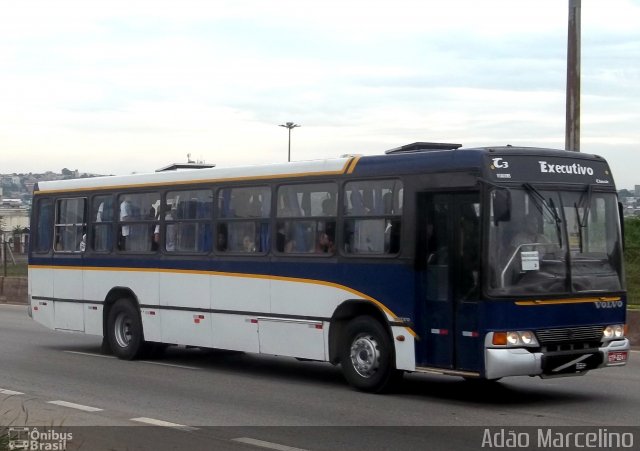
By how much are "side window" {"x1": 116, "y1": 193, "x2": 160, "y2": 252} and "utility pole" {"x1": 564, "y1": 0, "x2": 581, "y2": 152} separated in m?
8.59

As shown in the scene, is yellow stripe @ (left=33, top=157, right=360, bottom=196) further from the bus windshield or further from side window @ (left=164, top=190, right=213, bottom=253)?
the bus windshield

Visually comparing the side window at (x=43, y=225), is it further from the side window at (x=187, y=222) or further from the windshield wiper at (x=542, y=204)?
the windshield wiper at (x=542, y=204)

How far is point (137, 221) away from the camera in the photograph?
17.4 m

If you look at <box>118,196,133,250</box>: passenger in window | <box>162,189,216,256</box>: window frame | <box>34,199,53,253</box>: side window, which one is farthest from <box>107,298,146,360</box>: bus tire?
<box>34,199,53,253</box>: side window

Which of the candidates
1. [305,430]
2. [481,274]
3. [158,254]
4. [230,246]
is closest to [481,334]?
[481,274]

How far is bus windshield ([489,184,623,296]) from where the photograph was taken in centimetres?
1195

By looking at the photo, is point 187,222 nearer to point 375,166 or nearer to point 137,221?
point 137,221

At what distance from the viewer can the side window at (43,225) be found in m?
19.3

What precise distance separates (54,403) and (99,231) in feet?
19.3

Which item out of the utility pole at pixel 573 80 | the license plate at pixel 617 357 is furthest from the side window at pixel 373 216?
the utility pole at pixel 573 80

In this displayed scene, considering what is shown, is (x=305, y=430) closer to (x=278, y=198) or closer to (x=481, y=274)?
(x=481, y=274)

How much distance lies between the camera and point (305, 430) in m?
10.8

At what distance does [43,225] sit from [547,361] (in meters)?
10.5

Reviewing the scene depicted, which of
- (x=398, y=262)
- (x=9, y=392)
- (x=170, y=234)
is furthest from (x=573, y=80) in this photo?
(x=9, y=392)
